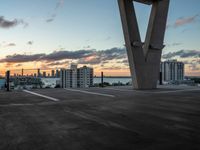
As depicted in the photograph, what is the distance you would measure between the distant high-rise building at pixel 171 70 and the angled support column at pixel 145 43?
3114cm

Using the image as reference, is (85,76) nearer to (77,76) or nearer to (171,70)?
(77,76)

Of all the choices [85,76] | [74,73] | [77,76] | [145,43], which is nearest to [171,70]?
[145,43]

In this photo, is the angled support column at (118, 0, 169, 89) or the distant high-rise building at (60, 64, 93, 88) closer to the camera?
the angled support column at (118, 0, 169, 89)

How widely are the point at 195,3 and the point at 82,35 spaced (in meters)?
18.1

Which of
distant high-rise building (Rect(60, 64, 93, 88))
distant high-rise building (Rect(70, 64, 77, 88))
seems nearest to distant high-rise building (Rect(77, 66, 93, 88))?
distant high-rise building (Rect(60, 64, 93, 88))

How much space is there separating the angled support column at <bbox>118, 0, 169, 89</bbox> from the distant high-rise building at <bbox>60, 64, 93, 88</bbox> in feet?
278

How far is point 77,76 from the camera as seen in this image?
380ft

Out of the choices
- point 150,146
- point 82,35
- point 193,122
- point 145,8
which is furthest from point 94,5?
point 150,146

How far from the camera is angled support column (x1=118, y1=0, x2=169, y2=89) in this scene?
53.8 feet

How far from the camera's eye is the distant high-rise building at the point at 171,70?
50.7m

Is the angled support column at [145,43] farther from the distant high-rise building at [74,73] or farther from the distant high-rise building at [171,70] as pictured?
the distant high-rise building at [74,73]

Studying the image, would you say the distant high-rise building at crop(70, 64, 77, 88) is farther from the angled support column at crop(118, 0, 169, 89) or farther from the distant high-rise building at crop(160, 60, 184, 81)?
the angled support column at crop(118, 0, 169, 89)

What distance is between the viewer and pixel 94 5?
74.2 ft

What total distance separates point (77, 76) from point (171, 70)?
69316 millimetres
